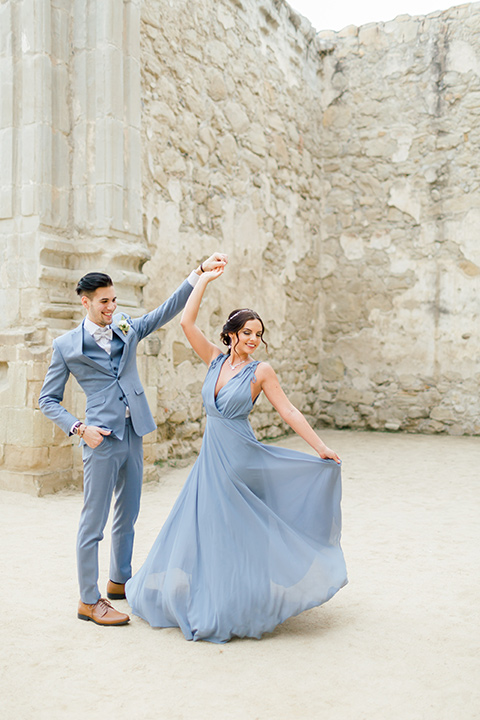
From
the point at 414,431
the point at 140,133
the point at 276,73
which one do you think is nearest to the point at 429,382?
the point at 414,431

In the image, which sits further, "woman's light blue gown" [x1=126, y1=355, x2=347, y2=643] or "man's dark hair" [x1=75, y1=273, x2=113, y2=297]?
"man's dark hair" [x1=75, y1=273, x2=113, y2=297]

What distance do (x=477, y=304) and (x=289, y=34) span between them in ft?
13.4

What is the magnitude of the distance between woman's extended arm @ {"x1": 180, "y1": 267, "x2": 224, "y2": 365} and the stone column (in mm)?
2305

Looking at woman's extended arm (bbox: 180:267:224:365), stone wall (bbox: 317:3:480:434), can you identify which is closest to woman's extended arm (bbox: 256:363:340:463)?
woman's extended arm (bbox: 180:267:224:365)

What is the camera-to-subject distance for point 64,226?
5.07 metres

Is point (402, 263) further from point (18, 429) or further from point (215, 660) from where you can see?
point (215, 660)

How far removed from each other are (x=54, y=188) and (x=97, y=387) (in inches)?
111

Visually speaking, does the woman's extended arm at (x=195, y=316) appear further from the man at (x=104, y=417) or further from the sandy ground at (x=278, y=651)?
the sandy ground at (x=278, y=651)

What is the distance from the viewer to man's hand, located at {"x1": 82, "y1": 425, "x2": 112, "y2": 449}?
2523mm

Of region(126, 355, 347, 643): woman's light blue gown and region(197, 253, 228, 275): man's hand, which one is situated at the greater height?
region(197, 253, 228, 275): man's hand

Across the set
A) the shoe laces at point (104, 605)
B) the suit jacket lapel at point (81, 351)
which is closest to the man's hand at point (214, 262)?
the suit jacket lapel at point (81, 351)

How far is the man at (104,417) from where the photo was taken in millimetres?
2633

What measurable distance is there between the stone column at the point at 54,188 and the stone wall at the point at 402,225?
4198mm

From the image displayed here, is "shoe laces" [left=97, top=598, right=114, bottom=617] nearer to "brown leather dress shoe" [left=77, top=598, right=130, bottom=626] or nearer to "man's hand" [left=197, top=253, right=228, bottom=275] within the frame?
"brown leather dress shoe" [left=77, top=598, right=130, bottom=626]
